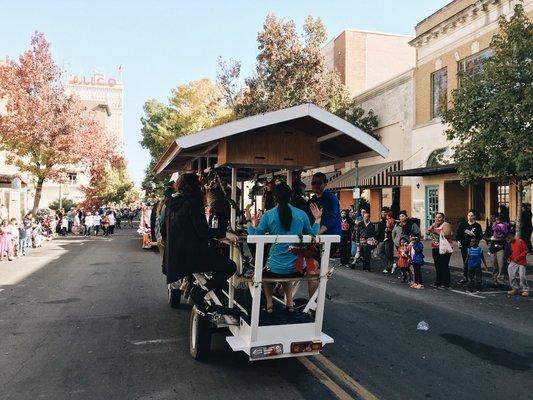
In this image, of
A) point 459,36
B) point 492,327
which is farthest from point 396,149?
point 492,327

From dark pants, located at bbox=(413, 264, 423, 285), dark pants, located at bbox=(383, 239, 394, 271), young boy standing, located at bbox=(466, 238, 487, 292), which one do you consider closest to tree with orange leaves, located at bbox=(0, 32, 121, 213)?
dark pants, located at bbox=(383, 239, 394, 271)

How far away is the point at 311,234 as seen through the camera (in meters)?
5.37

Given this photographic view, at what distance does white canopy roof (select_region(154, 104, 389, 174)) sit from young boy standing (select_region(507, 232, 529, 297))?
5.18m

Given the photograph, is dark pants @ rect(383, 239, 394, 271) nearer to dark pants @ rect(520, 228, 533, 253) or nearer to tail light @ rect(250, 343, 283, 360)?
dark pants @ rect(520, 228, 533, 253)

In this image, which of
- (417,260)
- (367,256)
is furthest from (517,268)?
(367,256)

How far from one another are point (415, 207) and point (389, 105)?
633cm

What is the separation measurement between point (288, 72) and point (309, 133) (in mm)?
20492

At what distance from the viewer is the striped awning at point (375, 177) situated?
995 inches

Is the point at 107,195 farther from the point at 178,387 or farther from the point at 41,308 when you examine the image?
the point at 178,387

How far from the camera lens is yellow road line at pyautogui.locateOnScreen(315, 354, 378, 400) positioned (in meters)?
4.59

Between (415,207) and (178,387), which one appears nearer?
(178,387)

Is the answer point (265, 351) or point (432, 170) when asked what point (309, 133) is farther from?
point (432, 170)

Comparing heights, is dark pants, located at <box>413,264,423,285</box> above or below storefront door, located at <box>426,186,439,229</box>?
below

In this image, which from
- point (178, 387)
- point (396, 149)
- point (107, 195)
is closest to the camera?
point (178, 387)
